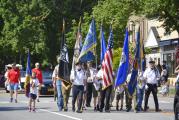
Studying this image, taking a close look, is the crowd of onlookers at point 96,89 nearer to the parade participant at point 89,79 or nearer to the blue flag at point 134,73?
the parade participant at point 89,79

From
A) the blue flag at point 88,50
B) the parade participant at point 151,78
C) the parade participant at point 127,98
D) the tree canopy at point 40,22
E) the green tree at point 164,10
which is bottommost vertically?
the parade participant at point 127,98

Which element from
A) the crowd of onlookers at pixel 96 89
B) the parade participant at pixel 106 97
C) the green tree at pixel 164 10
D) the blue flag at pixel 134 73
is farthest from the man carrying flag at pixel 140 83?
the green tree at pixel 164 10

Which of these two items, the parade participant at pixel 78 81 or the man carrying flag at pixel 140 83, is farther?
the man carrying flag at pixel 140 83

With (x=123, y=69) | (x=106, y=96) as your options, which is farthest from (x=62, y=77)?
(x=123, y=69)

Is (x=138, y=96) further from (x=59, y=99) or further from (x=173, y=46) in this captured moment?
(x=173, y=46)

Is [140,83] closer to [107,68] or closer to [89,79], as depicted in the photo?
[107,68]

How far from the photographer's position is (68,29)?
59.8 meters

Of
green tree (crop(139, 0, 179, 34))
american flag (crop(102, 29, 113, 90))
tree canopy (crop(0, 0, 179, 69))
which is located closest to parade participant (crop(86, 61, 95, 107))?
american flag (crop(102, 29, 113, 90))

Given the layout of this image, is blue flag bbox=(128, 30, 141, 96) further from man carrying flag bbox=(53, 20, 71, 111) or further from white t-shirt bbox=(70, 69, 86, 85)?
man carrying flag bbox=(53, 20, 71, 111)

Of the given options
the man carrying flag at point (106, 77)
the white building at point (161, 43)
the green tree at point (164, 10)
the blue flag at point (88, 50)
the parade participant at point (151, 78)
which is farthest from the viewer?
the white building at point (161, 43)

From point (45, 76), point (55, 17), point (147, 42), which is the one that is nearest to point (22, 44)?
point (55, 17)

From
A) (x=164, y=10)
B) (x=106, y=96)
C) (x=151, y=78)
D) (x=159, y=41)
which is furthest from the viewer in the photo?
(x=159, y=41)

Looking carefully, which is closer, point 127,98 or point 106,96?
point 106,96

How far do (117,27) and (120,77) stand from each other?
77.3 feet
